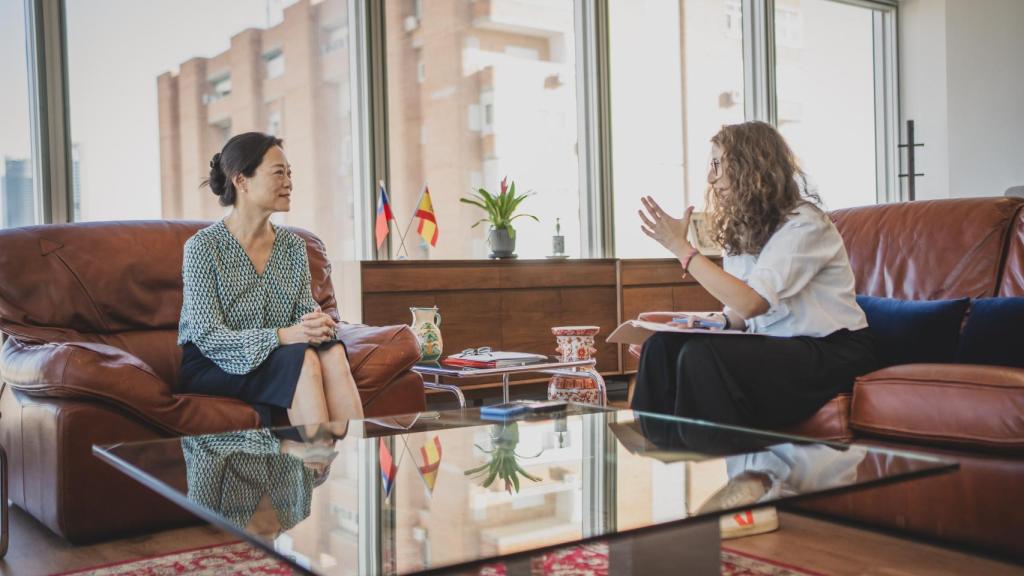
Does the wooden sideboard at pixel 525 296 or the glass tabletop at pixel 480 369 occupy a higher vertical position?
the wooden sideboard at pixel 525 296

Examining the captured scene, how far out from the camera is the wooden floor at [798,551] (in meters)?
1.96

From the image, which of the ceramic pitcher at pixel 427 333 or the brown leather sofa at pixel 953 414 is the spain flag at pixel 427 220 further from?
the brown leather sofa at pixel 953 414

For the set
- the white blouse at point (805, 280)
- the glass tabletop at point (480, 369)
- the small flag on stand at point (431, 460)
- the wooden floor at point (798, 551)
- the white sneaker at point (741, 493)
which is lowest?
the wooden floor at point (798, 551)

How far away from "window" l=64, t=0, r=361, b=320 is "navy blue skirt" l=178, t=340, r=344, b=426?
1.51 m

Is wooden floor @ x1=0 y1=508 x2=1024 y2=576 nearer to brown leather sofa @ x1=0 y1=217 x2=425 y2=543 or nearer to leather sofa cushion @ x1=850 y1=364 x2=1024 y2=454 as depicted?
brown leather sofa @ x1=0 y1=217 x2=425 y2=543

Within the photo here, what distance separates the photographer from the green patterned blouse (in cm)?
259

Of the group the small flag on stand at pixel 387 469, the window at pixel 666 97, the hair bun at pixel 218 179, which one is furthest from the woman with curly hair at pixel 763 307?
the window at pixel 666 97

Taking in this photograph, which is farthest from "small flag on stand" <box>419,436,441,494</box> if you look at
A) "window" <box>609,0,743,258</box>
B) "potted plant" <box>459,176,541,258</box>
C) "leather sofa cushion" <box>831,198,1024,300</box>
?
"window" <box>609,0,743,258</box>

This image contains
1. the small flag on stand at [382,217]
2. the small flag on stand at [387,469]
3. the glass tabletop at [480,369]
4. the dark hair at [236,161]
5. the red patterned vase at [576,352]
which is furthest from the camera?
the small flag on stand at [382,217]

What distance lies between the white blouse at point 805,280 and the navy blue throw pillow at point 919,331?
154 mm

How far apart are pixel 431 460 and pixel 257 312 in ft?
4.11

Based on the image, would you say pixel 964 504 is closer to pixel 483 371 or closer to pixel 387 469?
pixel 387 469

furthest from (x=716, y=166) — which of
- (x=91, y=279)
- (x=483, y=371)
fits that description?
(x=91, y=279)

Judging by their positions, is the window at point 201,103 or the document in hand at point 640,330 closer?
the document in hand at point 640,330
